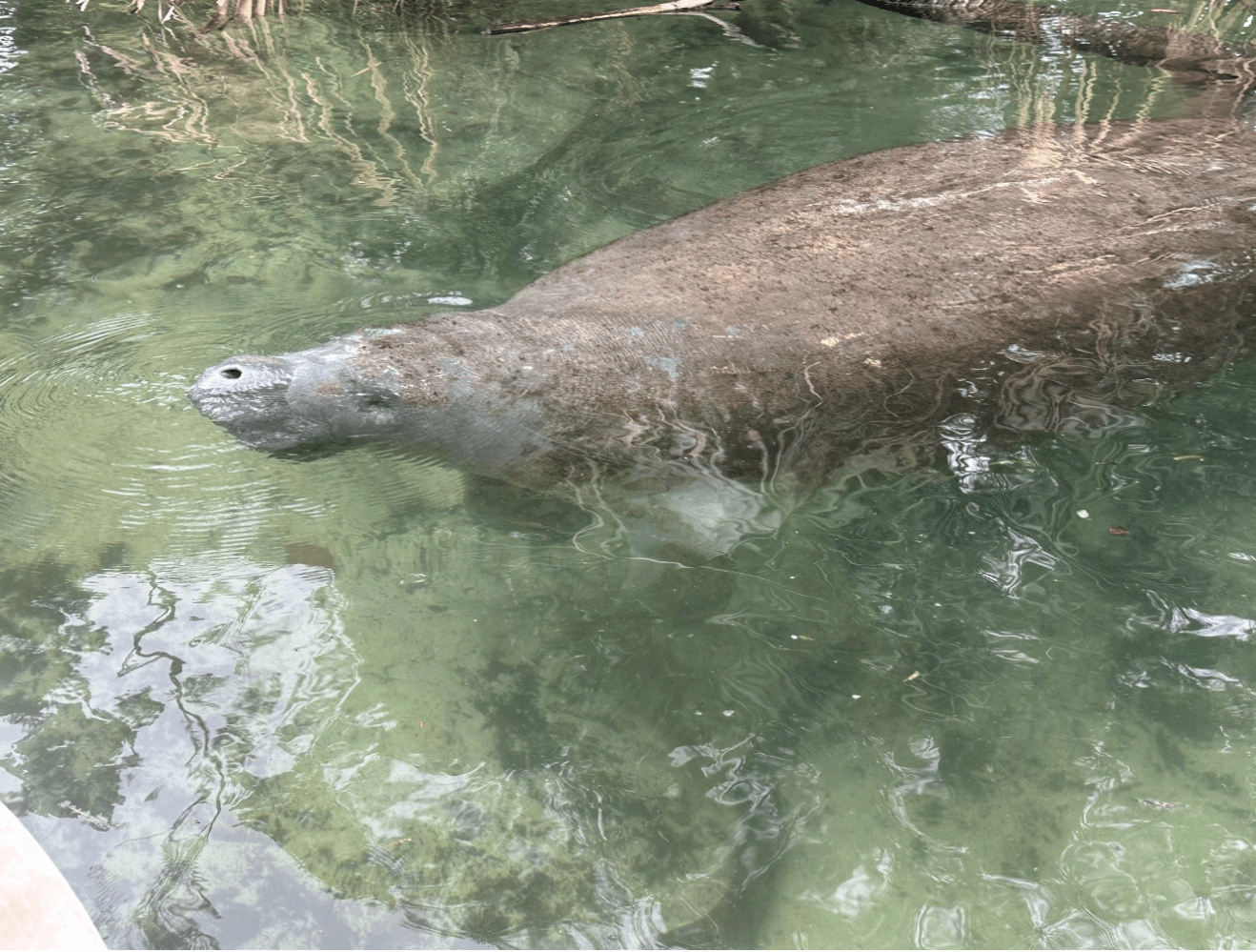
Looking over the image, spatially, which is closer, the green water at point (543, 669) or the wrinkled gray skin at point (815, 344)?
the green water at point (543, 669)

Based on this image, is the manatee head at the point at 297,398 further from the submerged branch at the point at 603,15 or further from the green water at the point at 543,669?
the submerged branch at the point at 603,15

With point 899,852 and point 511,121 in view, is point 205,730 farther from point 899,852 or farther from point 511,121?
point 511,121

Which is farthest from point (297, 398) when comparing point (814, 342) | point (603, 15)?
point (603, 15)

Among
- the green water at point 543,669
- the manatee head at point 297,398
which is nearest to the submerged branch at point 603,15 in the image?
the green water at point 543,669

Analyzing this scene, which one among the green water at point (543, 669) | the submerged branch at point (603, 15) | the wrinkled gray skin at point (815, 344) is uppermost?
the submerged branch at point (603, 15)

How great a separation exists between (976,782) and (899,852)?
0.35 meters

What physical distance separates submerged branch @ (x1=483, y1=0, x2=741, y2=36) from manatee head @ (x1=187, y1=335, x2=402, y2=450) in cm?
508

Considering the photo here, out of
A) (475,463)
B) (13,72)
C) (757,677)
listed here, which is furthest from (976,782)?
(13,72)

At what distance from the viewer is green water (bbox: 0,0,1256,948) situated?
261cm

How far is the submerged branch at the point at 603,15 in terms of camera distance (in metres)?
7.89

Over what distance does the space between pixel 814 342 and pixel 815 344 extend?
0.03ft

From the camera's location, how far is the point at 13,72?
7059mm

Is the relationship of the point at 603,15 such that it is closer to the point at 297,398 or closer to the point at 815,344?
the point at 815,344

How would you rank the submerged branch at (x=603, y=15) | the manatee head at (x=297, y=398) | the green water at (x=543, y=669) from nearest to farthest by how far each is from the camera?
the green water at (x=543, y=669), the manatee head at (x=297, y=398), the submerged branch at (x=603, y=15)
